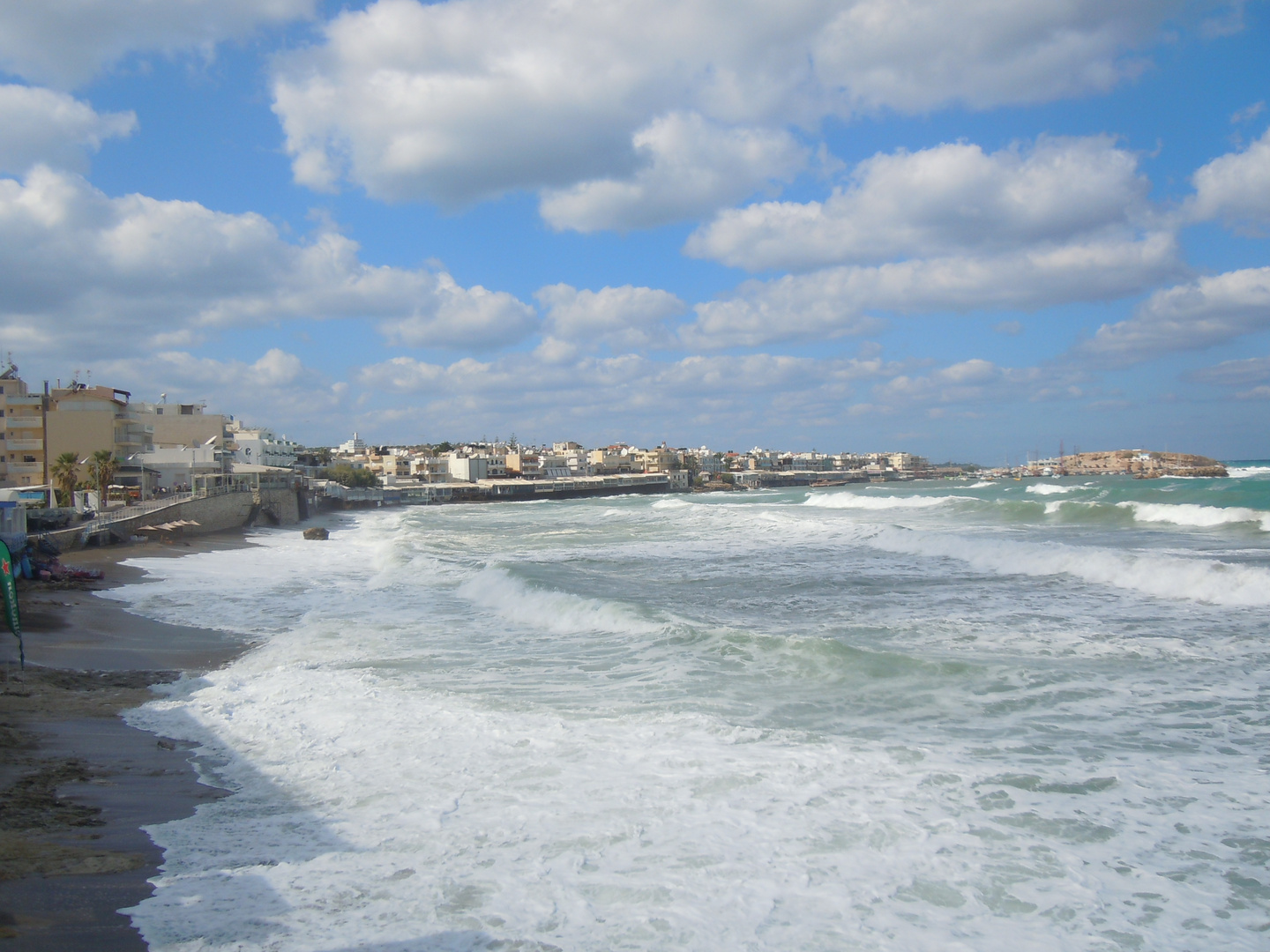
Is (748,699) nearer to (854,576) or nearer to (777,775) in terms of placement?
(777,775)

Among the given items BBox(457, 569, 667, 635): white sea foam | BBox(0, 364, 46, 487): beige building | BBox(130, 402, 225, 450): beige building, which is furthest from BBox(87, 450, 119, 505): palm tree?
BBox(457, 569, 667, 635): white sea foam

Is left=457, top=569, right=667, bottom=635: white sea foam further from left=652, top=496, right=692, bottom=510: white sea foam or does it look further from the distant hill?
the distant hill

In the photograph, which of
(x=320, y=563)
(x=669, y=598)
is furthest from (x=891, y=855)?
(x=320, y=563)

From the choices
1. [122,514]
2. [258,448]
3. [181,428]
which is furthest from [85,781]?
[258,448]

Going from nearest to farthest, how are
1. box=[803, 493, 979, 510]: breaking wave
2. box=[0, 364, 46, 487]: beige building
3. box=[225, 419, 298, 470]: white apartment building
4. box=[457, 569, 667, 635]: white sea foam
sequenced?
box=[457, 569, 667, 635]: white sea foam, box=[0, 364, 46, 487]: beige building, box=[803, 493, 979, 510]: breaking wave, box=[225, 419, 298, 470]: white apartment building

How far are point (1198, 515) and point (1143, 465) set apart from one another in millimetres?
114102

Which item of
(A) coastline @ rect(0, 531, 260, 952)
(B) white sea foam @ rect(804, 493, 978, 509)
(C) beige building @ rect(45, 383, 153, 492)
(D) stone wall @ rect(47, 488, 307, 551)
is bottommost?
(B) white sea foam @ rect(804, 493, 978, 509)

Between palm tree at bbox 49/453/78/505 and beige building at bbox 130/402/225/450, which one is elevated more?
beige building at bbox 130/402/225/450

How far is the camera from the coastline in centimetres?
436

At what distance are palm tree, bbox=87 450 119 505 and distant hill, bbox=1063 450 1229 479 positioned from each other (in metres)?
123

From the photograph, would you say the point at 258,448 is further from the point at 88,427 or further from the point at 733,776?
the point at 733,776

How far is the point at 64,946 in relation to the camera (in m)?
4.04

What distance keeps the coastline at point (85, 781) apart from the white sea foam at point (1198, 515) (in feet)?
117

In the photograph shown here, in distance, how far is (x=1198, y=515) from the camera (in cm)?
3366
